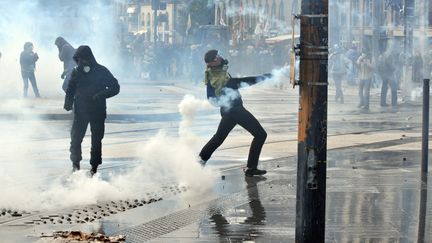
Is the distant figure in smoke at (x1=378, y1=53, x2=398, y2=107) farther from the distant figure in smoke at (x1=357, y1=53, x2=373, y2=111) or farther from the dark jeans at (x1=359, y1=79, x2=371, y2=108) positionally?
the dark jeans at (x1=359, y1=79, x2=371, y2=108)

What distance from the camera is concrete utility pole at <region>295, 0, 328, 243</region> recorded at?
26.9 ft

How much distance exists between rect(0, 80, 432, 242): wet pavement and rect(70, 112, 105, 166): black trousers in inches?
15.4

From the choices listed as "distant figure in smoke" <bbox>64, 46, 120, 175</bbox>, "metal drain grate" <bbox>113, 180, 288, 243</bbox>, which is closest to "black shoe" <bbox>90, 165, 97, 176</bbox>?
"distant figure in smoke" <bbox>64, 46, 120, 175</bbox>

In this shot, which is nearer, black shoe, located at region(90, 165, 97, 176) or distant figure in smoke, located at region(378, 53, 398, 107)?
black shoe, located at region(90, 165, 97, 176)

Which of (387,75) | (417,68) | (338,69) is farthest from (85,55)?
(417,68)

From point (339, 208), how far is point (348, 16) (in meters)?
27.5

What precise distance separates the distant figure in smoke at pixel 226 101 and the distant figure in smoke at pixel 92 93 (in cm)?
115

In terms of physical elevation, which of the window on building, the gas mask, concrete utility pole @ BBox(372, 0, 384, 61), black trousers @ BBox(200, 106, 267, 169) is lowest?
concrete utility pole @ BBox(372, 0, 384, 61)

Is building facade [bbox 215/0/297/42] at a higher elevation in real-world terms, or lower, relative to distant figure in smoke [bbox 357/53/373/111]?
higher

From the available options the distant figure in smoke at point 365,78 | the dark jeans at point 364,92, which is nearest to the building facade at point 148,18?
the distant figure in smoke at point 365,78

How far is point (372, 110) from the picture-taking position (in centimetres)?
2847

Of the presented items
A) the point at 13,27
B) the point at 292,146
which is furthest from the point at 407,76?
the point at 292,146

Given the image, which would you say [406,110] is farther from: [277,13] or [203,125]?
[203,125]

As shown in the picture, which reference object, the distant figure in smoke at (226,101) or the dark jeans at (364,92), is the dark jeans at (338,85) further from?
the distant figure in smoke at (226,101)
